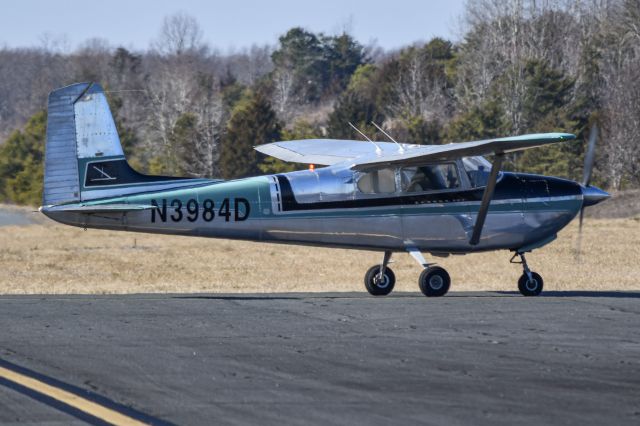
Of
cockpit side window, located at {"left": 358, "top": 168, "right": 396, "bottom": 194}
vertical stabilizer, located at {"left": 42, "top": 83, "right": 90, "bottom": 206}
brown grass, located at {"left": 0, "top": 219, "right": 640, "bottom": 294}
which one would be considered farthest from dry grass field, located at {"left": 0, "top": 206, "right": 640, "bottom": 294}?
vertical stabilizer, located at {"left": 42, "top": 83, "right": 90, "bottom": 206}

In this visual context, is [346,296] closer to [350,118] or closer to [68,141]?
[68,141]

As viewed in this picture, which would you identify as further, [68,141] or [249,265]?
[249,265]

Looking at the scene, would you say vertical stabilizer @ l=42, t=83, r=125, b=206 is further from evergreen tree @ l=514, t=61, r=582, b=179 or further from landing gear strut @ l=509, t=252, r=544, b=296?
evergreen tree @ l=514, t=61, r=582, b=179

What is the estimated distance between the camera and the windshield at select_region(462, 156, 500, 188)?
17681 mm

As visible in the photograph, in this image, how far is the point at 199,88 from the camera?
107 metres

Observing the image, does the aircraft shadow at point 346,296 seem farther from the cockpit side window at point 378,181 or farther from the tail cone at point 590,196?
the cockpit side window at point 378,181

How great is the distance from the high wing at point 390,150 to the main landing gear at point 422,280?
151 centimetres

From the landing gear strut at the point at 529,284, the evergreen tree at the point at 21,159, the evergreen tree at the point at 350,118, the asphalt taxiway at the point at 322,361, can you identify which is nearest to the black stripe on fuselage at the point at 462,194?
the landing gear strut at the point at 529,284

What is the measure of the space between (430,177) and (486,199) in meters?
0.91

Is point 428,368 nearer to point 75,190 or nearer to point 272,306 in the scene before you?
point 272,306

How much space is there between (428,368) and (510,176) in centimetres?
785

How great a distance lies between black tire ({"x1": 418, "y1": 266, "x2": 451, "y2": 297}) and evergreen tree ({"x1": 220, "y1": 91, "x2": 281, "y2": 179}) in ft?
167

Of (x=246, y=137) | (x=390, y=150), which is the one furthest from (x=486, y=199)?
(x=246, y=137)

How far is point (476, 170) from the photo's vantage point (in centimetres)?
1775
